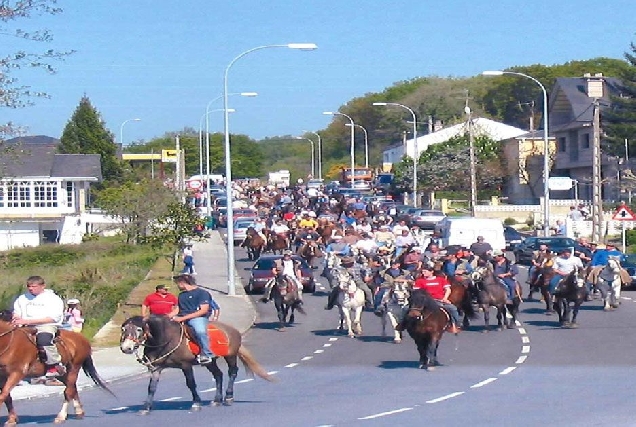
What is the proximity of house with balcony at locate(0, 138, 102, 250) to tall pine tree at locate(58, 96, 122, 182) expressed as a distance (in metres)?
21.0

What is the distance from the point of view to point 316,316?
33.9 meters

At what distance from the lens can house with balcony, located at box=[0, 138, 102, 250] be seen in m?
76.2

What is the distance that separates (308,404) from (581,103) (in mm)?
70569

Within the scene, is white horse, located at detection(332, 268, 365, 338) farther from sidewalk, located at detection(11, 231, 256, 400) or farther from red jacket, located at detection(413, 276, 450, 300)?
red jacket, located at detection(413, 276, 450, 300)

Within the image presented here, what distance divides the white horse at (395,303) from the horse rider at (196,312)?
24.8ft

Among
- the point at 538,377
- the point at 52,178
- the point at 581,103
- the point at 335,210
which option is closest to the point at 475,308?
the point at 538,377

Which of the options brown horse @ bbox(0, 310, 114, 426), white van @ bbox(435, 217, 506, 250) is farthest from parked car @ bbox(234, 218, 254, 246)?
brown horse @ bbox(0, 310, 114, 426)

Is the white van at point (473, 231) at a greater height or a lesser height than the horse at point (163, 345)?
greater

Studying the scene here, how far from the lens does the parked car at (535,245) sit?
4738cm

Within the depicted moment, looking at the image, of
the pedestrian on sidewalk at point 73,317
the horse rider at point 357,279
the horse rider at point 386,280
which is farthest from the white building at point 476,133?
the pedestrian on sidewalk at point 73,317

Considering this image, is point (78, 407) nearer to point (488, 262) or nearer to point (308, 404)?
point (308, 404)

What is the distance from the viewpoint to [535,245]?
49.3 m

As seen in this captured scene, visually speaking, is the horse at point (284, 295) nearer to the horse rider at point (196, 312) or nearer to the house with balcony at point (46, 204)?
the horse rider at point (196, 312)

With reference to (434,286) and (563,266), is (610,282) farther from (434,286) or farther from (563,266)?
(434,286)
